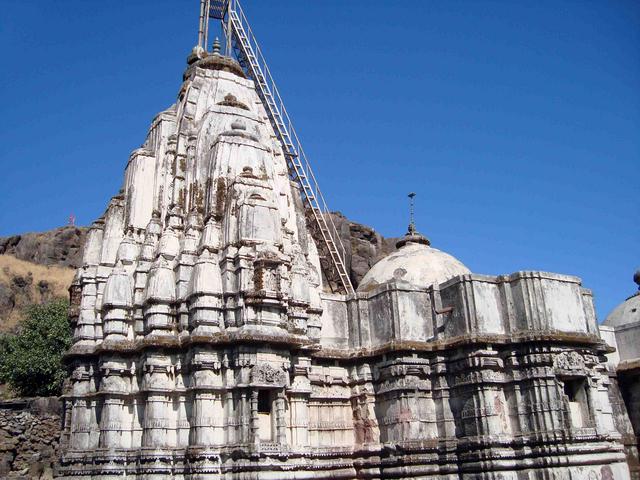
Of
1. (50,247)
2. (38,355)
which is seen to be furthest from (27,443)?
(50,247)

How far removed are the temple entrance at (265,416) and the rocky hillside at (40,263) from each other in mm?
35735

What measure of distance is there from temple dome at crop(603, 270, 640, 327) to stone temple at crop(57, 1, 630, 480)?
27.1 feet

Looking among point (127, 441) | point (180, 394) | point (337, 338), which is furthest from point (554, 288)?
point (127, 441)

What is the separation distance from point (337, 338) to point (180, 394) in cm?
531

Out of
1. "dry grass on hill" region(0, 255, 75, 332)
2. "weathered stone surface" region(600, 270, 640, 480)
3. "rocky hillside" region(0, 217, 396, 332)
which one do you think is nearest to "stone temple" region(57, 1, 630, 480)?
"weathered stone surface" region(600, 270, 640, 480)

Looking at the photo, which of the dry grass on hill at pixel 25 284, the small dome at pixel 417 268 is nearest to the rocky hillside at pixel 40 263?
the dry grass on hill at pixel 25 284

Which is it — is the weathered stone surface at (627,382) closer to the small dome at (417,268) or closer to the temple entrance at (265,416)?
the small dome at (417,268)

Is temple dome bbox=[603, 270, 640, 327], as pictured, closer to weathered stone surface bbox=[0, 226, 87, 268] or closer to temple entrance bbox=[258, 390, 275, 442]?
temple entrance bbox=[258, 390, 275, 442]

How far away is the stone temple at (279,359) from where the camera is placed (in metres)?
16.8

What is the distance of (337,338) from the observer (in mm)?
20109

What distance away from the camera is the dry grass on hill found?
6725 centimetres

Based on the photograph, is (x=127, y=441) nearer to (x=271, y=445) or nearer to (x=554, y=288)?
(x=271, y=445)

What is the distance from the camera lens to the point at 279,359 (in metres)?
17.1

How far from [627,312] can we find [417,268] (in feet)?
36.3
